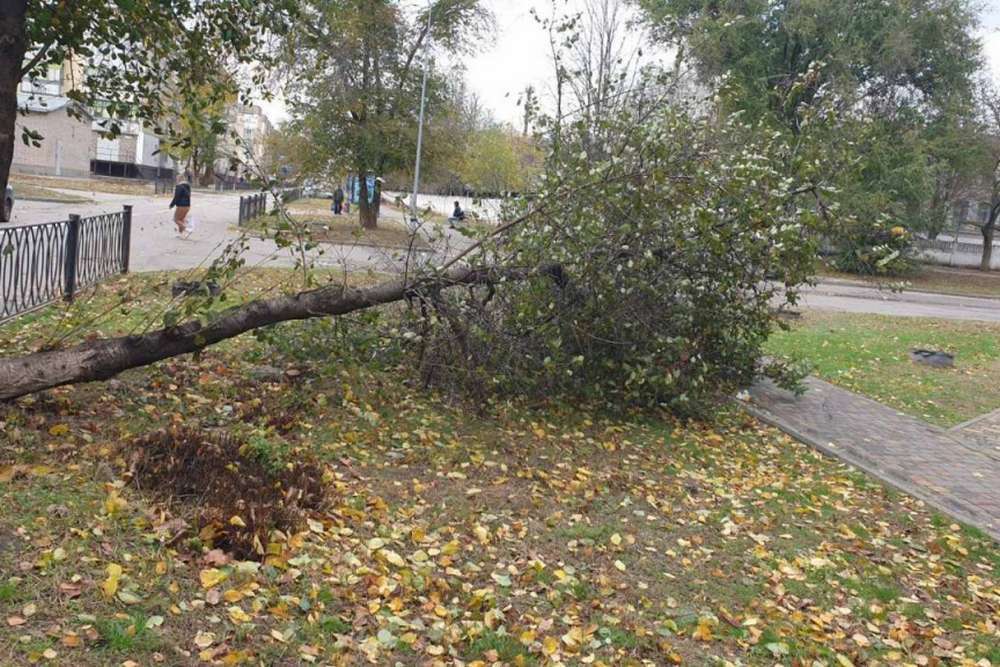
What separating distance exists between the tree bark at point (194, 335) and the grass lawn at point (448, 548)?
289 mm

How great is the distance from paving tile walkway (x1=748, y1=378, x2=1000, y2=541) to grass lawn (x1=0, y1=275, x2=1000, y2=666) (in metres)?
0.36

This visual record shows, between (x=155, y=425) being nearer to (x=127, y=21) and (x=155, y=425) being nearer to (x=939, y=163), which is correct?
(x=127, y=21)

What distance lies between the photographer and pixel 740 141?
8.81 meters

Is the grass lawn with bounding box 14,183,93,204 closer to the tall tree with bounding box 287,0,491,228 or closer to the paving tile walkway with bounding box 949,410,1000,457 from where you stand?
the tall tree with bounding box 287,0,491,228

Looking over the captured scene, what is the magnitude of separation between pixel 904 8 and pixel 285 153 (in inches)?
873

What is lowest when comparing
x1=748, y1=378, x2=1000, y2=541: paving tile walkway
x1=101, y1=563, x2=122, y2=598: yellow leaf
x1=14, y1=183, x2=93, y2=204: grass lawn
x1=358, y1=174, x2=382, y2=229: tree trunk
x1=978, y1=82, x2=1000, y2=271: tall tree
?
x1=748, y1=378, x2=1000, y2=541: paving tile walkway

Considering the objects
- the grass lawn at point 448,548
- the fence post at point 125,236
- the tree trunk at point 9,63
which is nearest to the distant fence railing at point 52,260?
the fence post at point 125,236

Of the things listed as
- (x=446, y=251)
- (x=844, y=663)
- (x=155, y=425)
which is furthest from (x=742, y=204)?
(x=155, y=425)

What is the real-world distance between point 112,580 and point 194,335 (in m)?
2.65

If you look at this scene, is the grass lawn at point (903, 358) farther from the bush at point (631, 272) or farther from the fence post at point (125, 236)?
the fence post at point (125, 236)

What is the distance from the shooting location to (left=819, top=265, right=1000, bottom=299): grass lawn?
3133 centimetres

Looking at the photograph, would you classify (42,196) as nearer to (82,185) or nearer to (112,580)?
(82,185)

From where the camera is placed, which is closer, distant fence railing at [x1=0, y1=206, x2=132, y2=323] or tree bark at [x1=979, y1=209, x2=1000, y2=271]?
distant fence railing at [x1=0, y1=206, x2=132, y2=323]

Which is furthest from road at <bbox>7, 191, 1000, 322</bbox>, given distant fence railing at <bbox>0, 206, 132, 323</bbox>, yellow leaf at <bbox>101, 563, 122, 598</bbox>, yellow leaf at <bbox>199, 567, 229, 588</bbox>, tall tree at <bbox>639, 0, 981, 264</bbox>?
yellow leaf at <bbox>101, 563, 122, 598</bbox>
